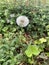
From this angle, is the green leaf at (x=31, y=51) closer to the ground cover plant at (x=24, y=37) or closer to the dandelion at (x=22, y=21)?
the ground cover plant at (x=24, y=37)

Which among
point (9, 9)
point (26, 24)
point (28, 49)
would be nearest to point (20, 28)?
point (26, 24)

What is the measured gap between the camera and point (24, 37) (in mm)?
5383

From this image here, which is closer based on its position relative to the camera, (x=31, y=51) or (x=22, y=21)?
(x=31, y=51)

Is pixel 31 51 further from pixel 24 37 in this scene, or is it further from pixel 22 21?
pixel 22 21

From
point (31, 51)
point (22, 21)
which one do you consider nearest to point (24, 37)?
point (22, 21)

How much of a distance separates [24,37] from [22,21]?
484 mm

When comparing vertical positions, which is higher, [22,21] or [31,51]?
[22,21]

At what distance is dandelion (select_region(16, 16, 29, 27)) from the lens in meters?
5.63

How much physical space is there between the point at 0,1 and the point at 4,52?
1.90 meters

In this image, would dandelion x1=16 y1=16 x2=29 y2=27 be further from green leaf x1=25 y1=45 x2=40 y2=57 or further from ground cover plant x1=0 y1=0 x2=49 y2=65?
green leaf x1=25 y1=45 x2=40 y2=57

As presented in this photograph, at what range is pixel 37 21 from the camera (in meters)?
5.55

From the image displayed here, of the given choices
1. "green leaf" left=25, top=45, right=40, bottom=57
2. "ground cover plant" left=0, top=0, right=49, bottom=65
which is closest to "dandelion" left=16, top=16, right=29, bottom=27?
"ground cover plant" left=0, top=0, right=49, bottom=65

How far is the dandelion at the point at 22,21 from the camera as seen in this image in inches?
222

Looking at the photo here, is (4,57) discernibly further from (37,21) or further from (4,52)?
(37,21)
